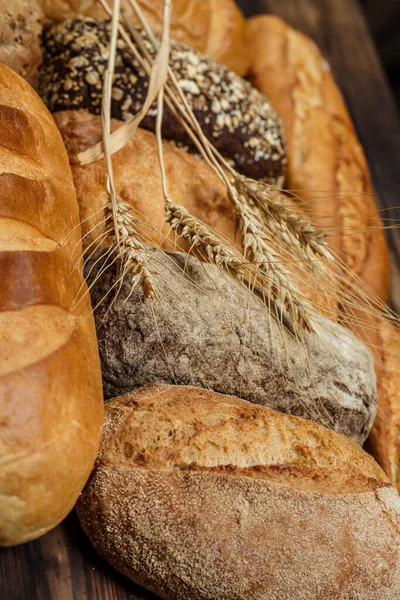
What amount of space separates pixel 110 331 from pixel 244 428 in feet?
1.11

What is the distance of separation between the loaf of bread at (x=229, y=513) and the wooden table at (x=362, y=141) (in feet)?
0.22

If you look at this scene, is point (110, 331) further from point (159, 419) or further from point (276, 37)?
point (276, 37)

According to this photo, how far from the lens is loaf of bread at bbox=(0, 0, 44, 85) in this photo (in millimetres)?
1652

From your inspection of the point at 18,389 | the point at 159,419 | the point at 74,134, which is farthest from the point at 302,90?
the point at 18,389

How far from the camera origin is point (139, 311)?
1293mm

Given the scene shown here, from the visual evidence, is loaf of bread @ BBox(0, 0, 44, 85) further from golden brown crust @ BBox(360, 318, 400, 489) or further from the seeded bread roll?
golden brown crust @ BBox(360, 318, 400, 489)

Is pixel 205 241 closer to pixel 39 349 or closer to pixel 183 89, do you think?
pixel 39 349

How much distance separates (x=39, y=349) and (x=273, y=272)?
1.69 feet

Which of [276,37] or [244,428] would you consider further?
[276,37]

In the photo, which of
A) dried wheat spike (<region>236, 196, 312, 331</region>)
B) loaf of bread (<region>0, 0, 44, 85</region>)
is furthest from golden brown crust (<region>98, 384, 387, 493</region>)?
loaf of bread (<region>0, 0, 44, 85</region>)

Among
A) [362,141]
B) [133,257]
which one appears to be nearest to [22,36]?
[133,257]

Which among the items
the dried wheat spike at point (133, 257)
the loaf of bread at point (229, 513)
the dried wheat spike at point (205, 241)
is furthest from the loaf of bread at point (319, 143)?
the loaf of bread at point (229, 513)

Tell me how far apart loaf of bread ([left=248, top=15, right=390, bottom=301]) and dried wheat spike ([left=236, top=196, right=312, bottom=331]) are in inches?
18.3

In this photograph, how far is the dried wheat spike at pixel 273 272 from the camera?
1.32 m
